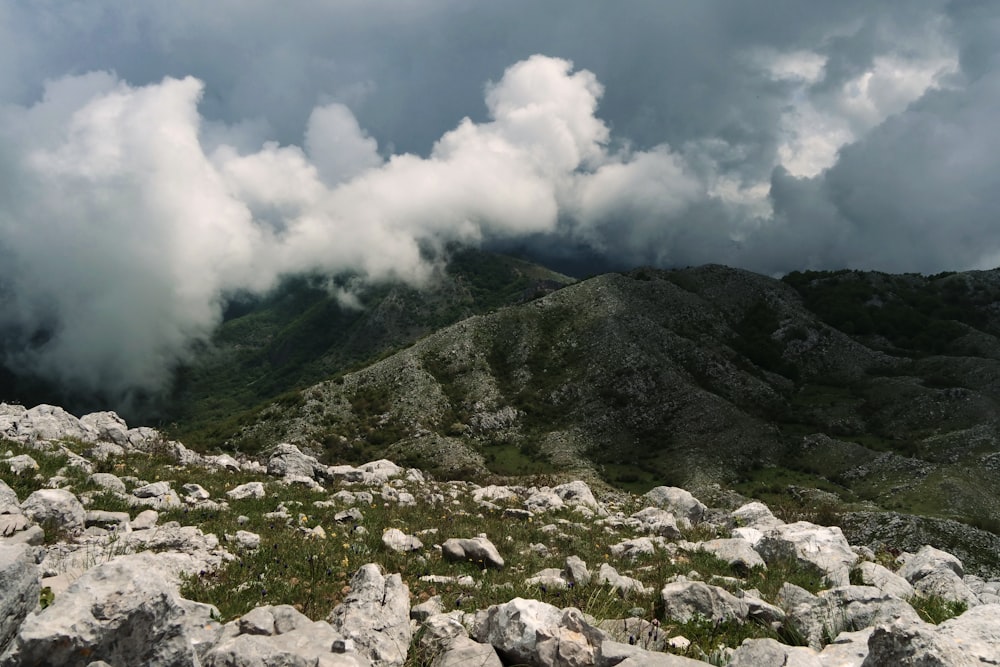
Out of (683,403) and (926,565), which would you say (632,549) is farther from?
(683,403)

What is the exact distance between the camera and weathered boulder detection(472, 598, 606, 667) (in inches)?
252

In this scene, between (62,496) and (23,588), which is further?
(62,496)

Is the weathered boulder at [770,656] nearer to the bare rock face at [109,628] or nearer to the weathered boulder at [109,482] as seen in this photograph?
the bare rock face at [109,628]

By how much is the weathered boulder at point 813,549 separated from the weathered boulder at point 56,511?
688 inches

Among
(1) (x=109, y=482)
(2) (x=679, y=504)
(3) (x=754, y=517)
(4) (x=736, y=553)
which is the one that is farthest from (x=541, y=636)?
(2) (x=679, y=504)

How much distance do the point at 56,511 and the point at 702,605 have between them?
13.6m

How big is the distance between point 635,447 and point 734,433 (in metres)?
19.5

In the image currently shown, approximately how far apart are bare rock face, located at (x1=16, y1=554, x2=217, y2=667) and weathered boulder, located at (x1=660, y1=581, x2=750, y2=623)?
7.67 metres

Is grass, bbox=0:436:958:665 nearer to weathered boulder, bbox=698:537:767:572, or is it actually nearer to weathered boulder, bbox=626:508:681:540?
weathered boulder, bbox=698:537:767:572

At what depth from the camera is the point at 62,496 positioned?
12211 mm

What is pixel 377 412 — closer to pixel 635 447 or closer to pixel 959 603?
pixel 635 447

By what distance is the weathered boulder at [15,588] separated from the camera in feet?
17.1

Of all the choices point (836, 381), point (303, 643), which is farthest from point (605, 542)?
point (836, 381)

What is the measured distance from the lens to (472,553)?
13508mm
